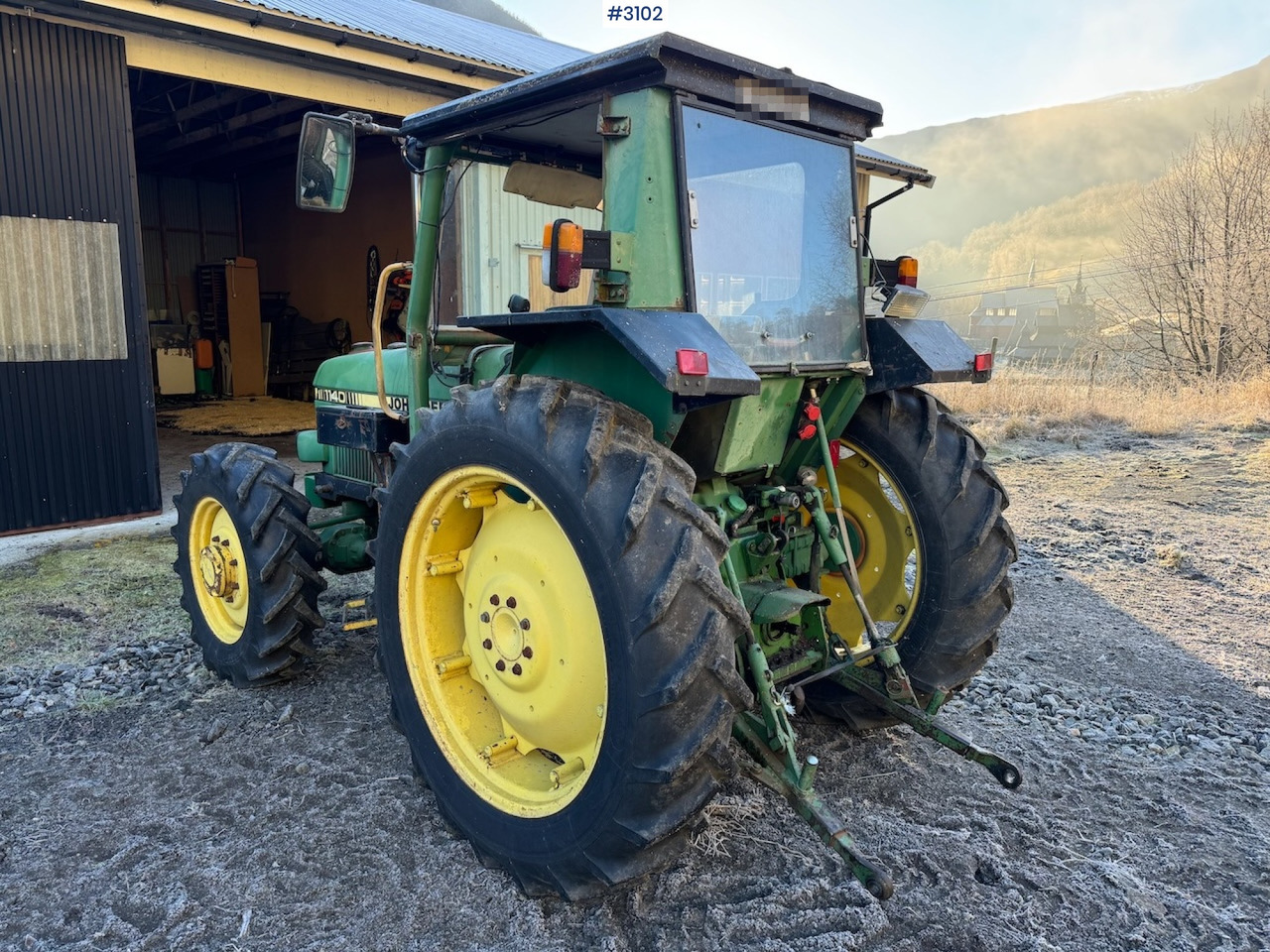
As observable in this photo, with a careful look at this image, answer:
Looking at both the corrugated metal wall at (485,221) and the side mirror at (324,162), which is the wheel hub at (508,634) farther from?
the side mirror at (324,162)

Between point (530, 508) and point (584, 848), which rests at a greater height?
point (530, 508)

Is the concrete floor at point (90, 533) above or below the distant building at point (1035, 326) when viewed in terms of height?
below

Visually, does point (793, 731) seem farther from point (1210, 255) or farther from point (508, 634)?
point (1210, 255)

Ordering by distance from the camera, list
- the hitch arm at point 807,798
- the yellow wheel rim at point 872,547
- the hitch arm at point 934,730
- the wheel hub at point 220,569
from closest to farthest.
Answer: the hitch arm at point 807,798, the hitch arm at point 934,730, the yellow wheel rim at point 872,547, the wheel hub at point 220,569

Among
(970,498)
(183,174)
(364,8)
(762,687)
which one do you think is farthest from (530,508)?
(183,174)

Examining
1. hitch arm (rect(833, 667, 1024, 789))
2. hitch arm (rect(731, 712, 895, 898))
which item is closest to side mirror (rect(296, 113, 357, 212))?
hitch arm (rect(731, 712, 895, 898))

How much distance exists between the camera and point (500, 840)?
2451mm

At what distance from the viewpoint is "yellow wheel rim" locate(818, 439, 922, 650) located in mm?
3287

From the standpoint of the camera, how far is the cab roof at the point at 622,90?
2387 millimetres

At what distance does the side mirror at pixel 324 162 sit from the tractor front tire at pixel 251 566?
4.06 ft

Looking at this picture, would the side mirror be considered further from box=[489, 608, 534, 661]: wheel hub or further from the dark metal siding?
the dark metal siding

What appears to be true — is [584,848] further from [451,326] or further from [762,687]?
[451,326]

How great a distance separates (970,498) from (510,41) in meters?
10.7

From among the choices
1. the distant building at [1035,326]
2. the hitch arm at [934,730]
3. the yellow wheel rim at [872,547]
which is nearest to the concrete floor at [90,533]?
the yellow wheel rim at [872,547]
